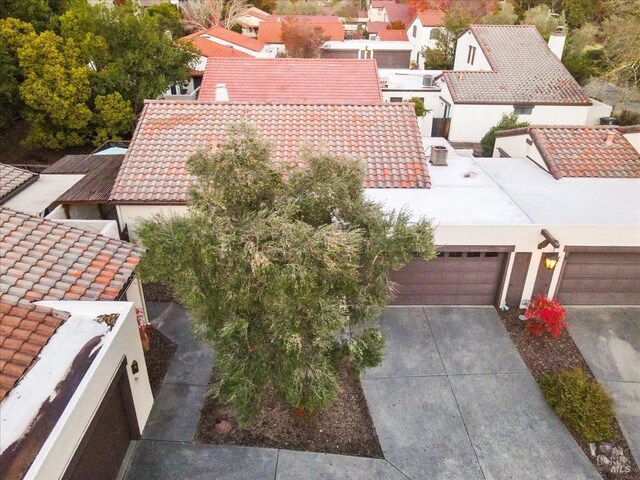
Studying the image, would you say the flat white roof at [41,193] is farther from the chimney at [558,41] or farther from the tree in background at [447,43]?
the tree in background at [447,43]

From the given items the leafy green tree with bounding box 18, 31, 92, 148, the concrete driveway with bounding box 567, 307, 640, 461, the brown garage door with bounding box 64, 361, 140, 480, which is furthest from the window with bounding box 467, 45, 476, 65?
the brown garage door with bounding box 64, 361, 140, 480

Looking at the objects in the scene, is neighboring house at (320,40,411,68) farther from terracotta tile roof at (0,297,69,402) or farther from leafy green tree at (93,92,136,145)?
terracotta tile roof at (0,297,69,402)

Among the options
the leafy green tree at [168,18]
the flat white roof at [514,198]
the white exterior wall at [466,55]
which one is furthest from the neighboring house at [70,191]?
the leafy green tree at [168,18]

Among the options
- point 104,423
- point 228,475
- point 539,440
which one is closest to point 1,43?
point 104,423

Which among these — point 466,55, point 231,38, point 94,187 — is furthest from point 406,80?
point 94,187

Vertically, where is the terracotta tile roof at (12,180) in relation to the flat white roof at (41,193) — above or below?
above

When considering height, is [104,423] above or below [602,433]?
above

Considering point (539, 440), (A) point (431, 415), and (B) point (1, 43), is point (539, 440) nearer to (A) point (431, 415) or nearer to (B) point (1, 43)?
(A) point (431, 415)
